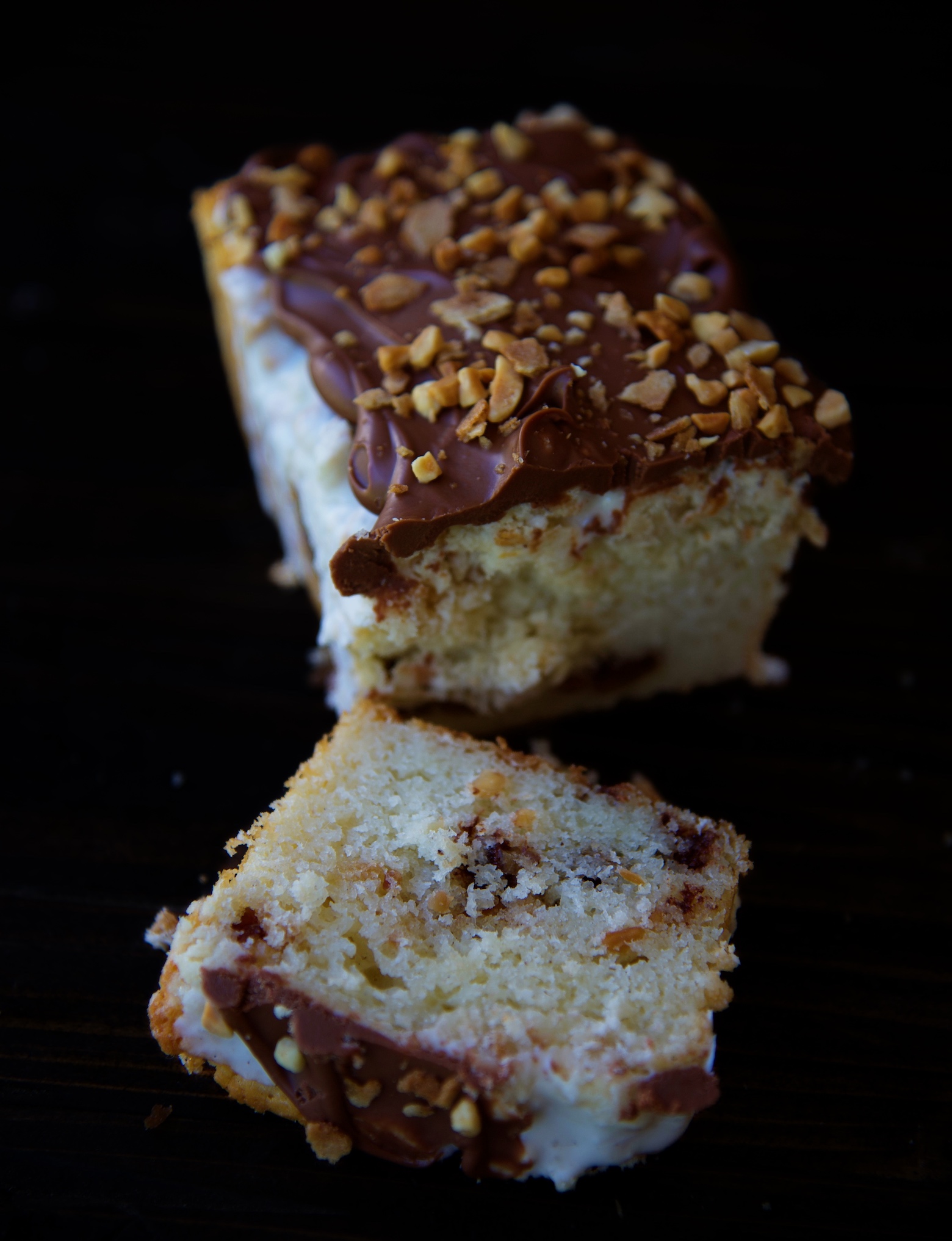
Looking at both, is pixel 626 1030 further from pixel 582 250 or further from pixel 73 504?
pixel 73 504

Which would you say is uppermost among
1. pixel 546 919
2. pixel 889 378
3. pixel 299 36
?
pixel 299 36

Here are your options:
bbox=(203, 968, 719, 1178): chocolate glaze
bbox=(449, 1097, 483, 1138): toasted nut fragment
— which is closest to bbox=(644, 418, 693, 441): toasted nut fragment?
bbox=(203, 968, 719, 1178): chocolate glaze

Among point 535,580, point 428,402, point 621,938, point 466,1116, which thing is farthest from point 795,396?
point 466,1116

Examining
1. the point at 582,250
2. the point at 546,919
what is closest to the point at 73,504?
the point at 582,250

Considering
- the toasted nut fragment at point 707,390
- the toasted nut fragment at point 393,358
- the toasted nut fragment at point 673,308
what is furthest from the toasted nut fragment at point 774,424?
the toasted nut fragment at point 393,358

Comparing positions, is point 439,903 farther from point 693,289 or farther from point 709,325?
point 693,289

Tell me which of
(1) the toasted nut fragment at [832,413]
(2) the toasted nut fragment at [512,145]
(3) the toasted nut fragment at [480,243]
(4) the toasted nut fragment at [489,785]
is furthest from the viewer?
(2) the toasted nut fragment at [512,145]

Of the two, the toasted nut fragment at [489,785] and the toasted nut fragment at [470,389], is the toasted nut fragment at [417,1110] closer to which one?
the toasted nut fragment at [489,785]

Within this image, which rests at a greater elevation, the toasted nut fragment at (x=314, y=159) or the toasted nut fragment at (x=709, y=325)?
the toasted nut fragment at (x=314, y=159)
